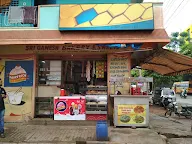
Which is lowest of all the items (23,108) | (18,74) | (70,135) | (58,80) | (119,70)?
(70,135)

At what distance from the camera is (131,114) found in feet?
30.2

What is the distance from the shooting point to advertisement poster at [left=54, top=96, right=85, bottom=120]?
9797mm

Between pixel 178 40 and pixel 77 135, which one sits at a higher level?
pixel 178 40

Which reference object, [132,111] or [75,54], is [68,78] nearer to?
[75,54]

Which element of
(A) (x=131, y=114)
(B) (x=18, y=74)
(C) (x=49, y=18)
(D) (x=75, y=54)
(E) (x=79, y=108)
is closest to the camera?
(A) (x=131, y=114)

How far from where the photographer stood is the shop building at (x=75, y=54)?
916 centimetres

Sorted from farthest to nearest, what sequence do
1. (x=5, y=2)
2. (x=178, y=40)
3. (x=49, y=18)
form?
(x=178, y=40), (x=5, y=2), (x=49, y=18)

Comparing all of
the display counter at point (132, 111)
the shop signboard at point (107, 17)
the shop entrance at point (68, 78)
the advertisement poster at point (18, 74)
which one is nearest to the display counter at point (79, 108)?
the shop entrance at point (68, 78)

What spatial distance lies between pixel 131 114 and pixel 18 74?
16.9 ft

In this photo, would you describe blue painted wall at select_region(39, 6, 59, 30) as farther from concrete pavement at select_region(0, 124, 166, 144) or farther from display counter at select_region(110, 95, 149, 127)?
concrete pavement at select_region(0, 124, 166, 144)

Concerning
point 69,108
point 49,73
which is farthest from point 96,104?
point 49,73

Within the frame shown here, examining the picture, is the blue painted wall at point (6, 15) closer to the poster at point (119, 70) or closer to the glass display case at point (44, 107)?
the glass display case at point (44, 107)

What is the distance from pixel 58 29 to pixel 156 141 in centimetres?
556

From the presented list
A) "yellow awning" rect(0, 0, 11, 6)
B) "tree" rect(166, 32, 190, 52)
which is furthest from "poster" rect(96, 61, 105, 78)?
"tree" rect(166, 32, 190, 52)
